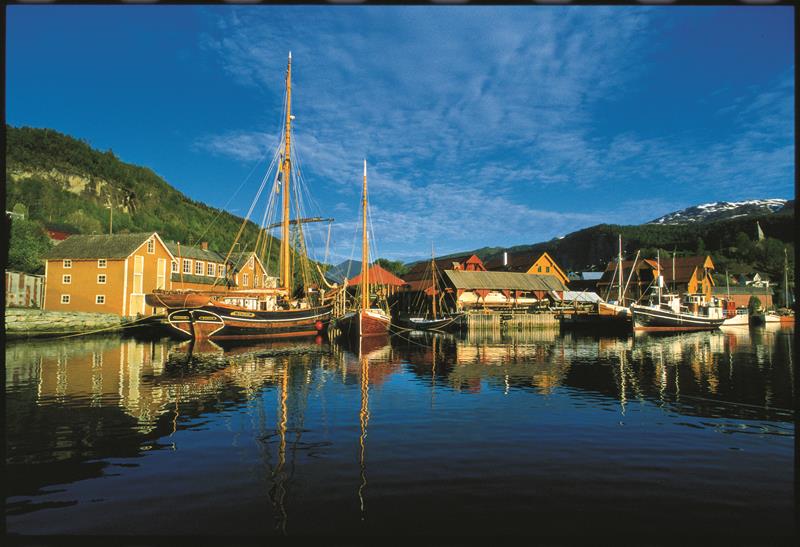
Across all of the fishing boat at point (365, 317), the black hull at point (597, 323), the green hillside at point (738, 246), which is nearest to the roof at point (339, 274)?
the fishing boat at point (365, 317)

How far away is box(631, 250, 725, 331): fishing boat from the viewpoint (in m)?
58.2

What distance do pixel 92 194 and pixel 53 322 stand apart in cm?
10117

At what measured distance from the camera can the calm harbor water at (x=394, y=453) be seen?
7.95 metres

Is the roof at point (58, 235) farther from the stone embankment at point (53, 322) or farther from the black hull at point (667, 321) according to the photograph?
the black hull at point (667, 321)

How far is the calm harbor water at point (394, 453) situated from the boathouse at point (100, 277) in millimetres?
32643

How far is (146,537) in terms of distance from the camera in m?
6.88

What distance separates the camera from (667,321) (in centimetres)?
6059

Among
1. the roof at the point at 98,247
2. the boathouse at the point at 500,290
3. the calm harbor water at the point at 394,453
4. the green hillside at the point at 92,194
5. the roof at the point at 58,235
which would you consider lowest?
the calm harbor water at the point at 394,453

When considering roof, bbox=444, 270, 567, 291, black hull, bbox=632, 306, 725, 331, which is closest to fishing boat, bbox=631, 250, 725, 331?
black hull, bbox=632, 306, 725, 331

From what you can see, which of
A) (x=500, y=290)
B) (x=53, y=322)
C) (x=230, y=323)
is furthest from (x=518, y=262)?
(x=53, y=322)

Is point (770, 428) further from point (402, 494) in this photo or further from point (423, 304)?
point (423, 304)

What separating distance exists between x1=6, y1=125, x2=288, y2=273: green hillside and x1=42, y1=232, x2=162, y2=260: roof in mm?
27592

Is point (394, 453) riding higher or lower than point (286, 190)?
lower

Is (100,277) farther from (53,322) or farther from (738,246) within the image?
(738,246)
